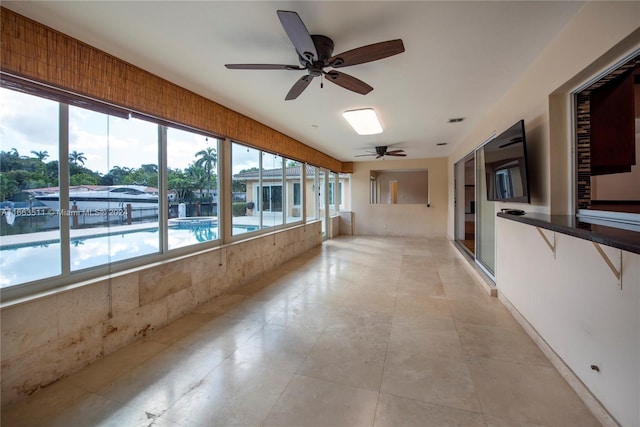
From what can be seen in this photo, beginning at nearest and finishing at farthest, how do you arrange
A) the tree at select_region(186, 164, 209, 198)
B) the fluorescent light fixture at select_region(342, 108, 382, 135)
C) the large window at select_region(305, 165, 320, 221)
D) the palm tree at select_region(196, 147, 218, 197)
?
the tree at select_region(186, 164, 209, 198) < the palm tree at select_region(196, 147, 218, 197) < the fluorescent light fixture at select_region(342, 108, 382, 135) < the large window at select_region(305, 165, 320, 221)

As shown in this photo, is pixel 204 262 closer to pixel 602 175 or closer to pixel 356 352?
pixel 356 352

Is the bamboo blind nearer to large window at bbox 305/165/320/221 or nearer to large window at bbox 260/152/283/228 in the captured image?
large window at bbox 260/152/283/228

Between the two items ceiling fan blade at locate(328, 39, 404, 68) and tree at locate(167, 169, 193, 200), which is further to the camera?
tree at locate(167, 169, 193, 200)

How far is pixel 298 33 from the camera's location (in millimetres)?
1768

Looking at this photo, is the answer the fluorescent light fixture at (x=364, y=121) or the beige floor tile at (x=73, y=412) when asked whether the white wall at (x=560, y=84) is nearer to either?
the fluorescent light fixture at (x=364, y=121)

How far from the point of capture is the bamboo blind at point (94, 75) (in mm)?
1870

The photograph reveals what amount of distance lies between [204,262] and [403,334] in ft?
8.31

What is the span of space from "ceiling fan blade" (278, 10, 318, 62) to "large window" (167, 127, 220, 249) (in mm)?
1993

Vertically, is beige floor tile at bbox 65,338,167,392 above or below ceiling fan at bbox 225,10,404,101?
below

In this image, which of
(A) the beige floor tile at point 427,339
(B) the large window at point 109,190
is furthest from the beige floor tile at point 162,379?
(A) the beige floor tile at point 427,339

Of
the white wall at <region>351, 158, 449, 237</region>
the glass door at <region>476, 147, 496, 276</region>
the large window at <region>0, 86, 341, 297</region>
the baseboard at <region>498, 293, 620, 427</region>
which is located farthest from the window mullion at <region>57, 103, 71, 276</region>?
the white wall at <region>351, 158, 449, 237</region>

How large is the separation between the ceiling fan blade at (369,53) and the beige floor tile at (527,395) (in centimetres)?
250

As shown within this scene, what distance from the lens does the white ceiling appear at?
1.87 meters

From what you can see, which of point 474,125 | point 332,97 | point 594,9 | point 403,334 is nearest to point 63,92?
point 332,97
